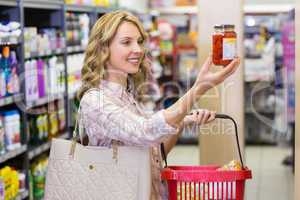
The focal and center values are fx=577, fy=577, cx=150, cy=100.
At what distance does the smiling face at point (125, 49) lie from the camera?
257cm

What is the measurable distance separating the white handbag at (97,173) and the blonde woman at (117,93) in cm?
7

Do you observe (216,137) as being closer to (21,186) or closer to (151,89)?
(21,186)

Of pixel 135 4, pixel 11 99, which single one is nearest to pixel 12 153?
pixel 11 99

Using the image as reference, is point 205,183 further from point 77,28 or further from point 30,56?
point 77,28

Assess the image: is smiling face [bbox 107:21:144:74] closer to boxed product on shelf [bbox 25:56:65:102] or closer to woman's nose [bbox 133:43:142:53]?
woman's nose [bbox 133:43:142:53]

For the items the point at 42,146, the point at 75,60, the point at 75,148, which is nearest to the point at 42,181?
the point at 42,146

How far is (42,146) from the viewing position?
497cm

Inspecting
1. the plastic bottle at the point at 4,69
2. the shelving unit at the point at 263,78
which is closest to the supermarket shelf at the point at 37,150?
the plastic bottle at the point at 4,69

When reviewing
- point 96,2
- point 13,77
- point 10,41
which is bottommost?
point 13,77

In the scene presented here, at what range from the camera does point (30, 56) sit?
4.74 metres

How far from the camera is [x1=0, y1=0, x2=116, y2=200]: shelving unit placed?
4418 mm

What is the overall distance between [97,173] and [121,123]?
27 centimetres

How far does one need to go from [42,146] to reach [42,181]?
1.18 ft

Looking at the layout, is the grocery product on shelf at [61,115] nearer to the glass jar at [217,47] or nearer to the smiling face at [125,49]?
the smiling face at [125,49]
